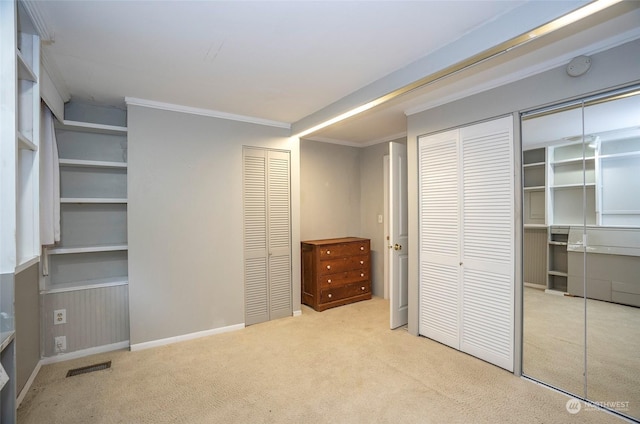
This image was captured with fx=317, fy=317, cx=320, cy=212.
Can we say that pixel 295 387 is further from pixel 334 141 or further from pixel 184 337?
pixel 334 141

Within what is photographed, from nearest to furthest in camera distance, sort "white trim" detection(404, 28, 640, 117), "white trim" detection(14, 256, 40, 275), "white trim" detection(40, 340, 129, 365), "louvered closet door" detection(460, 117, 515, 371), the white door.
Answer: "white trim" detection(14, 256, 40, 275)
"white trim" detection(404, 28, 640, 117)
"louvered closet door" detection(460, 117, 515, 371)
"white trim" detection(40, 340, 129, 365)
the white door

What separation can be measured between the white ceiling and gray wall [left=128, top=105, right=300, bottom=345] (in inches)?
16.7

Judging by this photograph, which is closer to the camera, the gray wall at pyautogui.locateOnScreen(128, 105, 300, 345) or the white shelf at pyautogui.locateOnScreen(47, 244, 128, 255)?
the white shelf at pyautogui.locateOnScreen(47, 244, 128, 255)

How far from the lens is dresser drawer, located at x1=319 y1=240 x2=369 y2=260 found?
4.15 m

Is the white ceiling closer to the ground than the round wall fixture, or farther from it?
farther from it

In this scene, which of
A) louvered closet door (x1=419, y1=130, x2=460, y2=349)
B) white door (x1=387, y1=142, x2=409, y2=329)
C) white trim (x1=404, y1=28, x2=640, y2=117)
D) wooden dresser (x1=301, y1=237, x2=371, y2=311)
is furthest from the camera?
wooden dresser (x1=301, y1=237, x2=371, y2=311)

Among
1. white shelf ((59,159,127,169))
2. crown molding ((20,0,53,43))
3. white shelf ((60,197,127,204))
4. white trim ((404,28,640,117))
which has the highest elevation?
crown molding ((20,0,53,43))

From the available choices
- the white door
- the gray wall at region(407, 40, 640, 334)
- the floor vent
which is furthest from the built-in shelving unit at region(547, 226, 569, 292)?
the floor vent

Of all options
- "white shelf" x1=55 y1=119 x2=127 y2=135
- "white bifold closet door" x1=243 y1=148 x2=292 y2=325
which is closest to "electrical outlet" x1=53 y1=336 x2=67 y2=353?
"white bifold closet door" x1=243 y1=148 x2=292 y2=325

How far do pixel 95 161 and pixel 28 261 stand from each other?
5.42ft

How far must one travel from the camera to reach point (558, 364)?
2.35 m

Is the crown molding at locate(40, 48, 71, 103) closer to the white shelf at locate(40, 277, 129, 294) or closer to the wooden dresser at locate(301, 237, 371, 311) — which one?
the white shelf at locate(40, 277, 129, 294)

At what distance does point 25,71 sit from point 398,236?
10.6 ft

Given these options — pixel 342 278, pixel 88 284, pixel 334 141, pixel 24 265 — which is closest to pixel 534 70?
pixel 334 141
